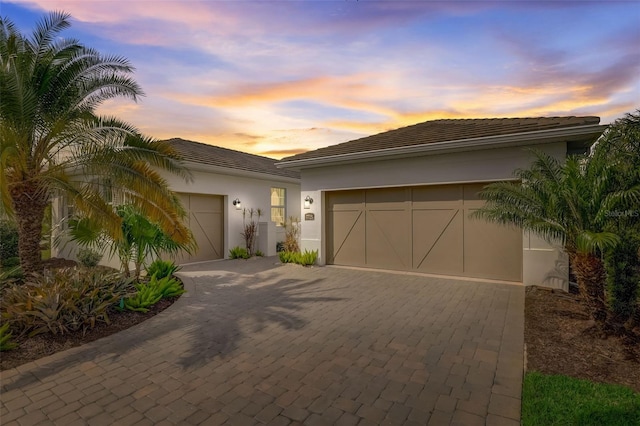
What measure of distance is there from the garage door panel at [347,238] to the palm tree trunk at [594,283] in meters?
6.21

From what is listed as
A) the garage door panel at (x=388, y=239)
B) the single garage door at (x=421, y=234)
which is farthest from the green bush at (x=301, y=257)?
the garage door panel at (x=388, y=239)

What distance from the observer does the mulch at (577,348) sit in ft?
12.4

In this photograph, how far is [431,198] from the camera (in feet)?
31.3

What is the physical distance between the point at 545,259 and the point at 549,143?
9.22ft

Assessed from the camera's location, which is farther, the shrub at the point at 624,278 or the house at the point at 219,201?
the house at the point at 219,201

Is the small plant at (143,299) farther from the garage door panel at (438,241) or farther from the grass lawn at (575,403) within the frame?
the garage door panel at (438,241)

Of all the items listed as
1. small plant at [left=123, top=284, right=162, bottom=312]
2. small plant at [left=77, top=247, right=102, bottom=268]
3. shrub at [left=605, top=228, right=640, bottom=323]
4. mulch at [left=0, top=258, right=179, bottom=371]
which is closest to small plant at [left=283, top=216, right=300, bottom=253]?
small plant at [left=123, top=284, right=162, bottom=312]

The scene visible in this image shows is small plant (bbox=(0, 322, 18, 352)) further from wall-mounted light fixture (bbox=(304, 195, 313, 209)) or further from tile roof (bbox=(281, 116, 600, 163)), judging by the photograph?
tile roof (bbox=(281, 116, 600, 163))

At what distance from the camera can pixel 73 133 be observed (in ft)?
21.1

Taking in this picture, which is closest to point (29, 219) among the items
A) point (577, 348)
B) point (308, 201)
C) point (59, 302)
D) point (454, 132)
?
point (59, 302)

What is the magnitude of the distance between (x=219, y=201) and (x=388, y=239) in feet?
23.2

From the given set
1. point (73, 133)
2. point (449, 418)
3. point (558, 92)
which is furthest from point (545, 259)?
point (73, 133)

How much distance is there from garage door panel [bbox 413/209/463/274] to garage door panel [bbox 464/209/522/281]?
231mm

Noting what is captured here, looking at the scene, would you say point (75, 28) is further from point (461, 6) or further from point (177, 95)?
point (461, 6)
